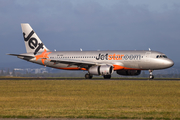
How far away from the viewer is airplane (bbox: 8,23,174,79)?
49.1m

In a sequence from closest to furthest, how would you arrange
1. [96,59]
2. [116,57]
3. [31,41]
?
[116,57]
[96,59]
[31,41]

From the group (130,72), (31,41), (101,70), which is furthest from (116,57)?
(31,41)

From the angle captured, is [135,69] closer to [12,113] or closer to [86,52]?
[86,52]

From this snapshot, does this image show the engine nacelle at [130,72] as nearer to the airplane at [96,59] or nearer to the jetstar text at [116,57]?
the airplane at [96,59]

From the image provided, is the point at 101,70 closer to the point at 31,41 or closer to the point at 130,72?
the point at 130,72

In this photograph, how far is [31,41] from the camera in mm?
60062

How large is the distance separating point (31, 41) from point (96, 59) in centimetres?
1392

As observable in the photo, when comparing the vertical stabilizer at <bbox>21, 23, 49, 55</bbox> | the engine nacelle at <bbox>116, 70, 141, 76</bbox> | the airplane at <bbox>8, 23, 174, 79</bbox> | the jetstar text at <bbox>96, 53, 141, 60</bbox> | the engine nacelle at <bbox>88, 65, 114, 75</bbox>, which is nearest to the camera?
the engine nacelle at <bbox>88, 65, 114, 75</bbox>

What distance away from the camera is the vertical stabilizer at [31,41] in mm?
59531

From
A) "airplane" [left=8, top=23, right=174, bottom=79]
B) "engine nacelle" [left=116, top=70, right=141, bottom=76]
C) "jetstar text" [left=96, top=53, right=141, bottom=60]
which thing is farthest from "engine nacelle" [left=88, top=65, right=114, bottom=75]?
"engine nacelle" [left=116, top=70, right=141, bottom=76]

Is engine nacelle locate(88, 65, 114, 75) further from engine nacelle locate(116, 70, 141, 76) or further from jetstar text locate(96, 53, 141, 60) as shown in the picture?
engine nacelle locate(116, 70, 141, 76)

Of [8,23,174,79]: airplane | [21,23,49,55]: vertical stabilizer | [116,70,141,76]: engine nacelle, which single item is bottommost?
[116,70,141,76]: engine nacelle

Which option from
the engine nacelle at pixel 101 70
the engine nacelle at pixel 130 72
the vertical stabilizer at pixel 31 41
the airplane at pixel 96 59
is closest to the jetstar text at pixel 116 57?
the airplane at pixel 96 59

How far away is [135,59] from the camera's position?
4944cm
